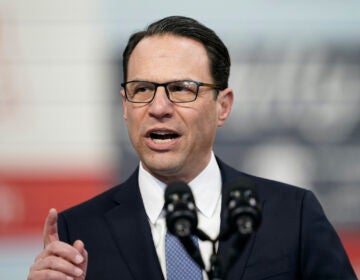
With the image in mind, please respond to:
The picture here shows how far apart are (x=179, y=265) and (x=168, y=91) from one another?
487 mm

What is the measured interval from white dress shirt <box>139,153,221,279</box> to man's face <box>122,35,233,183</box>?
0.09ft

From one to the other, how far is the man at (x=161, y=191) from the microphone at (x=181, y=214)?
0.59 metres

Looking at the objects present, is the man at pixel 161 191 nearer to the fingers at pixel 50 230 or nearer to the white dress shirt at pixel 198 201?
the white dress shirt at pixel 198 201

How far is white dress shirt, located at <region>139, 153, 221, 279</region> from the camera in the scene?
2.38 m

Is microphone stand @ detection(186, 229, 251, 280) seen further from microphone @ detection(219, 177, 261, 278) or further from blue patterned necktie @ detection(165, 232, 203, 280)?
blue patterned necktie @ detection(165, 232, 203, 280)

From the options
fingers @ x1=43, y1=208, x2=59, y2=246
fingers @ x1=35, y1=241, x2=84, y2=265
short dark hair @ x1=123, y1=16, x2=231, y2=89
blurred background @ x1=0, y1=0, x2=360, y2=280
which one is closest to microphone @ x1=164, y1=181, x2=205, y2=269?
fingers @ x1=35, y1=241, x2=84, y2=265

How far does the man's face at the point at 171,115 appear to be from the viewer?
2.36 metres

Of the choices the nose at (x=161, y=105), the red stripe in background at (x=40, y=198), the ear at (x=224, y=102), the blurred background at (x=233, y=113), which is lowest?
the red stripe in background at (x=40, y=198)

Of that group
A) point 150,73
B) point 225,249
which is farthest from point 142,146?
point 225,249

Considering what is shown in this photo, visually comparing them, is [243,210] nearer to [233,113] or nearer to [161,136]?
[161,136]

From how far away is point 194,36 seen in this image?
99.0 inches

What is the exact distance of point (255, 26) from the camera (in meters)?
5.02

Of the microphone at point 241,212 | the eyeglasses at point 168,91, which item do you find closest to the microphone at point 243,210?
the microphone at point 241,212

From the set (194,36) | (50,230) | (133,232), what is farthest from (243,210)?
(194,36)
